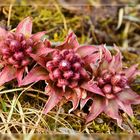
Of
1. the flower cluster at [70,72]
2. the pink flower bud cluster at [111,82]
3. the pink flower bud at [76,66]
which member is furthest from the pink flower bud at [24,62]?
the pink flower bud cluster at [111,82]

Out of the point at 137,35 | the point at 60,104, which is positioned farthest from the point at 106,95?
the point at 137,35

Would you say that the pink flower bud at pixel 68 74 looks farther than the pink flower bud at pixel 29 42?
No

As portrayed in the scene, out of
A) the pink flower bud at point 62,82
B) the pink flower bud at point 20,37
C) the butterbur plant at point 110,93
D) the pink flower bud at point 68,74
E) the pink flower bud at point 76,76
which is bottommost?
the butterbur plant at point 110,93

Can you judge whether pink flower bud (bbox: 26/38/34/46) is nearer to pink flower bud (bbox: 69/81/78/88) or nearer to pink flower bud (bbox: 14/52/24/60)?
pink flower bud (bbox: 14/52/24/60)

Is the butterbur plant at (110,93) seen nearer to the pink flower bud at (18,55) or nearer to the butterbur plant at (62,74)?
the butterbur plant at (62,74)

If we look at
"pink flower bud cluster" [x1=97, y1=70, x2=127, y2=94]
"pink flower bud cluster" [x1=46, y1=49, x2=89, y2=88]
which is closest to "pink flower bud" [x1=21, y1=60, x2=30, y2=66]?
"pink flower bud cluster" [x1=46, y1=49, x2=89, y2=88]

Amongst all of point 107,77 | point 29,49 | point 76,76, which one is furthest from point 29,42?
point 107,77

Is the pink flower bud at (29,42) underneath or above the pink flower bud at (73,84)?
above
